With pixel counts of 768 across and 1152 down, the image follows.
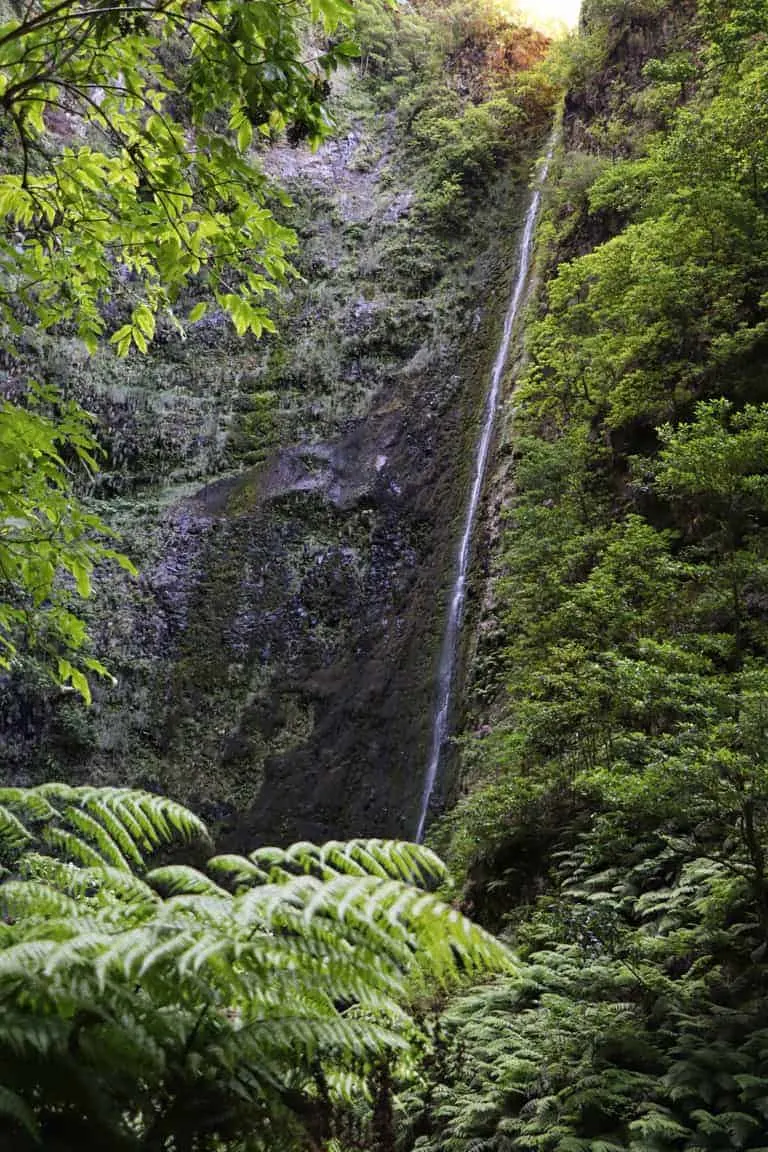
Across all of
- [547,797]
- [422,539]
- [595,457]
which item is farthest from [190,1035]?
[422,539]

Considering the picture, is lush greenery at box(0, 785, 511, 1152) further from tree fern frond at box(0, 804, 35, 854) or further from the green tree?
the green tree

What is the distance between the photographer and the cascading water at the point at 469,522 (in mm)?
10781

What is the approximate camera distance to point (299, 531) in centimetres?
1339

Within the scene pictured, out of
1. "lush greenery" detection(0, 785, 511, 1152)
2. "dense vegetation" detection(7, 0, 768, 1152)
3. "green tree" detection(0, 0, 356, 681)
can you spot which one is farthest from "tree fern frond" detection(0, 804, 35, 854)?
"green tree" detection(0, 0, 356, 681)

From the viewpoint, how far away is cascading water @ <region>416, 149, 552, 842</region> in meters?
10.8

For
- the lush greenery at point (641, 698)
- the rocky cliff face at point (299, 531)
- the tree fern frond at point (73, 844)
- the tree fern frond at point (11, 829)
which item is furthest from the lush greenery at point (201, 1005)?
the rocky cliff face at point (299, 531)

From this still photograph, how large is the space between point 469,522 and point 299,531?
275 centimetres

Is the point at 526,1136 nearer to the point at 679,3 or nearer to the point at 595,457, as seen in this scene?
the point at 595,457

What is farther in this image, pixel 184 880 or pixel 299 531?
pixel 299 531

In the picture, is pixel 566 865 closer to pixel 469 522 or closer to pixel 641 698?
pixel 641 698

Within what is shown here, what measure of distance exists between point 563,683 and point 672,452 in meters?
1.90

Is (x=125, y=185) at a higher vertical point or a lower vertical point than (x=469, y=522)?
lower

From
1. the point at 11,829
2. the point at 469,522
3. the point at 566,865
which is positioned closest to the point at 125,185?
the point at 11,829

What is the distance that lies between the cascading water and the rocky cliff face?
24 centimetres
